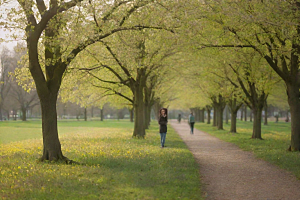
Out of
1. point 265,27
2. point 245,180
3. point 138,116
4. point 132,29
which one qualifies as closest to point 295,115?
point 265,27

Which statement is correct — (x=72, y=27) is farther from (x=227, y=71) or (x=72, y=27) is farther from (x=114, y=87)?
(x=227, y=71)

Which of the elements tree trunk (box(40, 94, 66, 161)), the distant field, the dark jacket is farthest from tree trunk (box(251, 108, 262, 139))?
tree trunk (box(40, 94, 66, 161))

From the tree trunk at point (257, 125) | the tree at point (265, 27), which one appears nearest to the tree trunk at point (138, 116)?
the tree trunk at point (257, 125)

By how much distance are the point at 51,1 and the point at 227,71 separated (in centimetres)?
1803

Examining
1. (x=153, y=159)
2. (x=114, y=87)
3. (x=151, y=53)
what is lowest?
(x=153, y=159)

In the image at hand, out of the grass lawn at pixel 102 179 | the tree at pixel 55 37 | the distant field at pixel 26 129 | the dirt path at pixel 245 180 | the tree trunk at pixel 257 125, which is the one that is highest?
the tree at pixel 55 37

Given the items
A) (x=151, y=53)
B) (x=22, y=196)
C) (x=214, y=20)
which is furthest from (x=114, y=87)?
(x=22, y=196)

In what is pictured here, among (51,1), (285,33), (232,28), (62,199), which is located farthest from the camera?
(232,28)

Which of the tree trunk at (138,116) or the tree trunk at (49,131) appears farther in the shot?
the tree trunk at (138,116)

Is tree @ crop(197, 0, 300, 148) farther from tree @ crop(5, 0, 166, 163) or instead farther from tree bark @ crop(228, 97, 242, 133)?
tree bark @ crop(228, 97, 242, 133)

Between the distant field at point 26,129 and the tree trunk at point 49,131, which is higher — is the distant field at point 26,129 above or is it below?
below

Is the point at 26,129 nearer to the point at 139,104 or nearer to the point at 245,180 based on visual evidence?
the point at 139,104

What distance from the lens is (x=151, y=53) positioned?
1973cm

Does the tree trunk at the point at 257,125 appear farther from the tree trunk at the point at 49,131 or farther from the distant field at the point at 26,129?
the tree trunk at the point at 49,131
